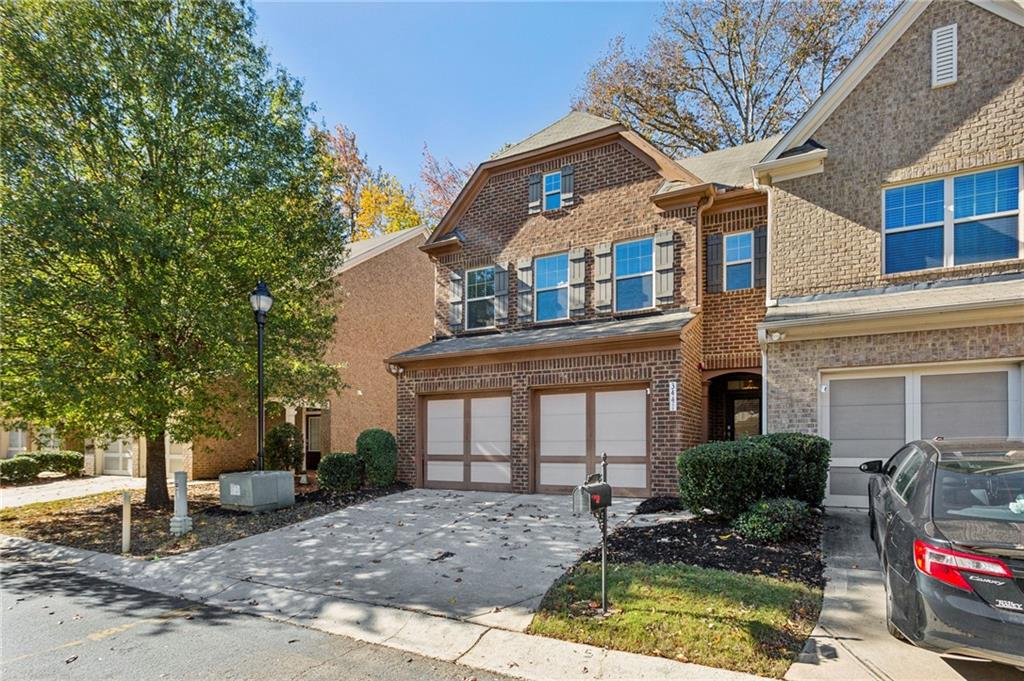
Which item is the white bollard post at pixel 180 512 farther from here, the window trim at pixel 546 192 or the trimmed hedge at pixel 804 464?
the window trim at pixel 546 192

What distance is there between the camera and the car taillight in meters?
3.72

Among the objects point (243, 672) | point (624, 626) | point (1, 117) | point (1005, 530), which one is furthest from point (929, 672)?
point (1, 117)

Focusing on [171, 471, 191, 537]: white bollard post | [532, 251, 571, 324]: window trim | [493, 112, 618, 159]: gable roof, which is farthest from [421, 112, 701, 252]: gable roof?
[171, 471, 191, 537]: white bollard post

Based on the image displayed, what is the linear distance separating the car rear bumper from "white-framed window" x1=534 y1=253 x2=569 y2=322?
10.4 metres

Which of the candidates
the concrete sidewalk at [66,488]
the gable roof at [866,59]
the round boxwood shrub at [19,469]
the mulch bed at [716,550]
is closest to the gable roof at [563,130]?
the gable roof at [866,59]

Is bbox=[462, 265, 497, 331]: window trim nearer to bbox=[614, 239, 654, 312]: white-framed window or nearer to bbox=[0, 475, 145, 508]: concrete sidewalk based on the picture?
bbox=[614, 239, 654, 312]: white-framed window

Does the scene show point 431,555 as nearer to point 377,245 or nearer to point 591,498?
point 591,498

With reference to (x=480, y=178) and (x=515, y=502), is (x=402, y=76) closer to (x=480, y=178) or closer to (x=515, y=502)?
(x=480, y=178)

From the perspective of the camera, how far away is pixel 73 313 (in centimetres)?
1037

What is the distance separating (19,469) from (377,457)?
1290 cm

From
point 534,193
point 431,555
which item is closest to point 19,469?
point 431,555

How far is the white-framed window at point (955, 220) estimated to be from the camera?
9.45m

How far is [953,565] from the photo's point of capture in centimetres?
386

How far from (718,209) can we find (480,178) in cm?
616
